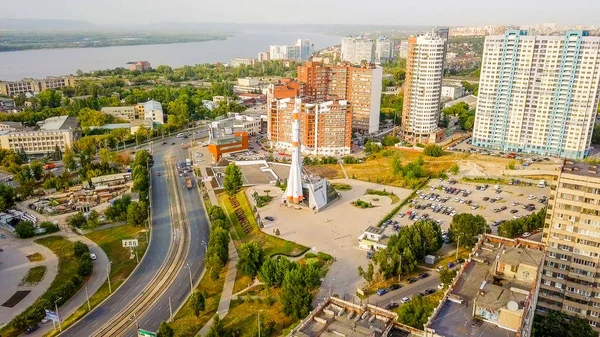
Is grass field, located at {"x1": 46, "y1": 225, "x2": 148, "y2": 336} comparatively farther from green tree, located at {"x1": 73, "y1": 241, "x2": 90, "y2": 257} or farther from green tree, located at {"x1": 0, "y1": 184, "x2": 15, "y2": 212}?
green tree, located at {"x1": 0, "y1": 184, "x2": 15, "y2": 212}


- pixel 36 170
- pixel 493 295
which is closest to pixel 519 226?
pixel 493 295

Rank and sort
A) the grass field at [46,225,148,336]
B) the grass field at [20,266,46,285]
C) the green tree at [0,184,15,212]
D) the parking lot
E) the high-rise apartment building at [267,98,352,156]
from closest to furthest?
the grass field at [46,225,148,336], the grass field at [20,266,46,285], the parking lot, the green tree at [0,184,15,212], the high-rise apartment building at [267,98,352,156]

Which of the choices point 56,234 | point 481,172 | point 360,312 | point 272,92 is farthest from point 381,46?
point 360,312

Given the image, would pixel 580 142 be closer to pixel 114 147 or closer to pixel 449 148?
pixel 449 148

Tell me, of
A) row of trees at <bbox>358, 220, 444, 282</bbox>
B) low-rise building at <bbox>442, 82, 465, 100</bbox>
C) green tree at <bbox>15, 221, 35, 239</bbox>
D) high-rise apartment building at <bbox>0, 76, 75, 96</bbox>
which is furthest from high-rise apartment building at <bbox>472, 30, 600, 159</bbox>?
high-rise apartment building at <bbox>0, 76, 75, 96</bbox>

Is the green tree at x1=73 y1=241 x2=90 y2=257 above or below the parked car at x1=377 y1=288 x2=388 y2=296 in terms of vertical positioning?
above

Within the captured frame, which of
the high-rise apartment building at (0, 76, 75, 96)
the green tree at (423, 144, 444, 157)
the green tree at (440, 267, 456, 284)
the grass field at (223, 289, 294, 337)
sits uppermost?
the high-rise apartment building at (0, 76, 75, 96)

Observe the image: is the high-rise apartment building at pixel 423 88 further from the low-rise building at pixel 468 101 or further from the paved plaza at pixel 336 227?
the low-rise building at pixel 468 101
